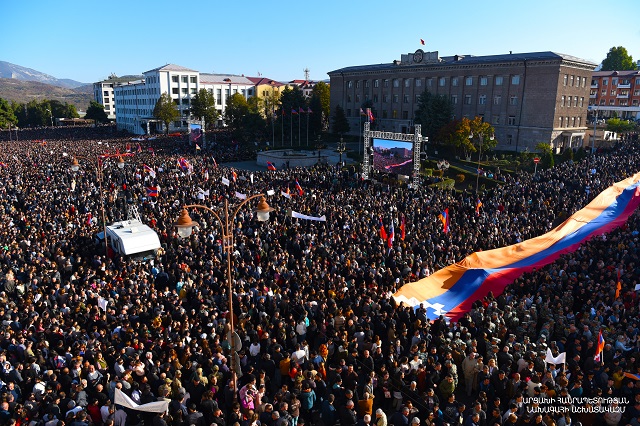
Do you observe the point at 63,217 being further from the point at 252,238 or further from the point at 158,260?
the point at 252,238

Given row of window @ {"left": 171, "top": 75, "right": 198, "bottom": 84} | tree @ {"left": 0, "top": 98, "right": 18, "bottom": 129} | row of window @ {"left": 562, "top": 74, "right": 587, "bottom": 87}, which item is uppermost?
row of window @ {"left": 171, "top": 75, "right": 198, "bottom": 84}

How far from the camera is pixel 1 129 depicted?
95.4 metres

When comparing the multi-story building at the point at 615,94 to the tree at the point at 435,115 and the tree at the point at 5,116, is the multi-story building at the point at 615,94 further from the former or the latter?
the tree at the point at 5,116

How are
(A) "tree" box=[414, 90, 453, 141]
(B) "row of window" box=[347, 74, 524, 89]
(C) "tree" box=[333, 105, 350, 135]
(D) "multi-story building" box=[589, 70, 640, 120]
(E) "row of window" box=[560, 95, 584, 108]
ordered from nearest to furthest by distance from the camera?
(E) "row of window" box=[560, 95, 584, 108] < (A) "tree" box=[414, 90, 453, 141] < (B) "row of window" box=[347, 74, 524, 89] < (C) "tree" box=[333, 105, 350, 135] < (D) "multi-story building" box=[589, 70, 640, 120]

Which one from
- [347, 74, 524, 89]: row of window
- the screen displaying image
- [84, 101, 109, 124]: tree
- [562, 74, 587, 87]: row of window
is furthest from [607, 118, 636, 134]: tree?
[84, 101, 109, 124]: tree

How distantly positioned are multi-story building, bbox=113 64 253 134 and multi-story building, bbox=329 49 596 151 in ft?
132

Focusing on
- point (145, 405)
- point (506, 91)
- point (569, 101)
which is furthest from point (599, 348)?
point (569, 101)

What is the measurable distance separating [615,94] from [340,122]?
156 ft

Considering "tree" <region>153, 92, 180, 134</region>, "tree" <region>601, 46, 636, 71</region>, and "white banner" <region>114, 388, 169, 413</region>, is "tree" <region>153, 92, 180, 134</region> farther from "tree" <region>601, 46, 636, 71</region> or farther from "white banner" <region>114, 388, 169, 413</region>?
"tree" <region>601, 46, 636, 71</region>

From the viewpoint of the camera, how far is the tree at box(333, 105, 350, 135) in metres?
67.9

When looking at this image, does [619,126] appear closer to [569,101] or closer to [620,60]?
[569,101]

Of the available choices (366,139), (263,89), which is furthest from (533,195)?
(263,89)

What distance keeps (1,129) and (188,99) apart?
3905 centimetres

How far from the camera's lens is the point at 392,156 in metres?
33.9
